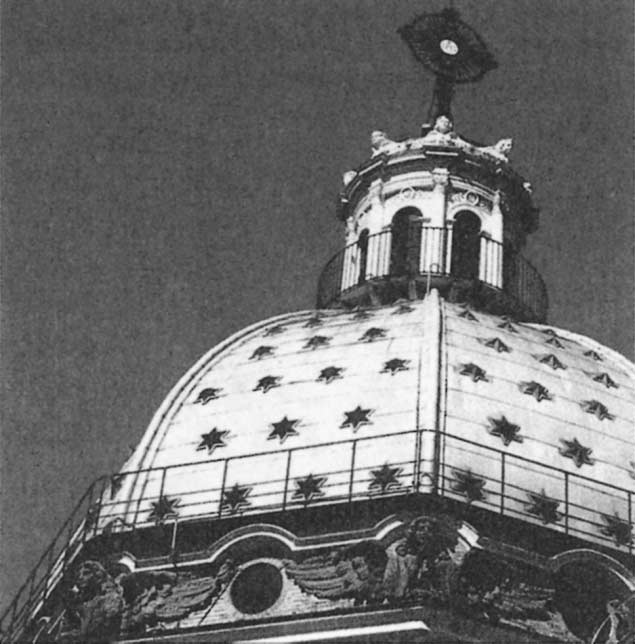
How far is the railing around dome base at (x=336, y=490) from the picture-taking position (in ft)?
131

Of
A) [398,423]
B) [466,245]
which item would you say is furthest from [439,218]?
[398,423]

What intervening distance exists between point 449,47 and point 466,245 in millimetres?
Answer: 5430

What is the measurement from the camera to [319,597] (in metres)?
37.5

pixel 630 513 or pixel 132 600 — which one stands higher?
pixel 630 513

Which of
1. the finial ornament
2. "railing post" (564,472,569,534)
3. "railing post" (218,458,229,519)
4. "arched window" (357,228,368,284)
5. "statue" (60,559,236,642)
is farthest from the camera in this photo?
the finial ornament

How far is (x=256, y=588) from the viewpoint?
38.5 m

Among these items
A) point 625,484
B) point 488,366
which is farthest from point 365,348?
point 625,484

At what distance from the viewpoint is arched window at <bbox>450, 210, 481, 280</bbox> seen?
4991 cm

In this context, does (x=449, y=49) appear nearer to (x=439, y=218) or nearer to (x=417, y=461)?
(x=439, y=218)

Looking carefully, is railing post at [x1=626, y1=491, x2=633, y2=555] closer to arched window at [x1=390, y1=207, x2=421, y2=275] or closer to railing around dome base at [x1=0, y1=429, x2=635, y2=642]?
railing around dome base at [x1=0, y1=429, x2=635, y2=642]

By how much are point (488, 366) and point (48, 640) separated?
33.1ft

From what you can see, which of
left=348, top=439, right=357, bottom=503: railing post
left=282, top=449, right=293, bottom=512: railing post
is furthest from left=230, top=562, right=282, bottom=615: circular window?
left=348, top=439, right=357, bottom=503: railing post

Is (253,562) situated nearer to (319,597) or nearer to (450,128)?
(319,597)

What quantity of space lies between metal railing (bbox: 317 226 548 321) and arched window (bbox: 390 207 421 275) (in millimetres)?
21
